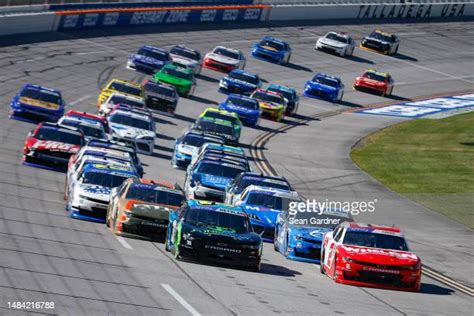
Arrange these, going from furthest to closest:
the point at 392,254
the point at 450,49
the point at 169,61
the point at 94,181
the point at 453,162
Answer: the point at 450,49, the point at 169,61, the point at 453,162, the point at 94,181, the point at 392,254

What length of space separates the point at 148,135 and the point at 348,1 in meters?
50.1

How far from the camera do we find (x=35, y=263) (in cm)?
2169

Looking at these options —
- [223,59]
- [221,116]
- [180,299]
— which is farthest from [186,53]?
[180,299]

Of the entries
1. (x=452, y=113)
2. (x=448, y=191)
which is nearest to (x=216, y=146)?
(x=448, y=191)

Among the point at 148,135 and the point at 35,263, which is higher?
the point at 35,263

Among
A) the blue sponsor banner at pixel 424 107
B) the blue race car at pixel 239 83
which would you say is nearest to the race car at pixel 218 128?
the blue race car at pixel 239 83

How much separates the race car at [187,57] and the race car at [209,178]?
27906 mm

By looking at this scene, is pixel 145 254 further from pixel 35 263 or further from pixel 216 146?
pixel 216 146

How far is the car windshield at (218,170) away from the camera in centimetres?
3591

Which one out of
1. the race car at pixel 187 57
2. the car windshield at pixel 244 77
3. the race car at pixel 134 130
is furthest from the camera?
the race car at pixel 187 57

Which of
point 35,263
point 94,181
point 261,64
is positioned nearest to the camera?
point 35,263

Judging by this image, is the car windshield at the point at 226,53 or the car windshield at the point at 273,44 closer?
the car windshield at the point at 226,53

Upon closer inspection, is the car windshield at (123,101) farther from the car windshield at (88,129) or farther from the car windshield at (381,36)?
the car windshield at (381,36)

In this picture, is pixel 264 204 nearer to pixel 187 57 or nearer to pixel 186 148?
pixel 186 148
